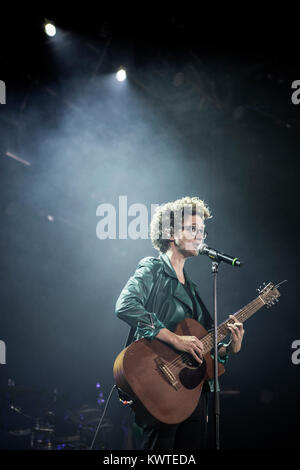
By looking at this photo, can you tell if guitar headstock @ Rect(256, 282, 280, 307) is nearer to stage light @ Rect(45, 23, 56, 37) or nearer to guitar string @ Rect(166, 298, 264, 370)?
guitar string @ Rect(166, 298, 264, 370)

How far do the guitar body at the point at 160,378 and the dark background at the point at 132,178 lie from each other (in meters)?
2.49

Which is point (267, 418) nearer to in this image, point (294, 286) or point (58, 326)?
point (294, 286)

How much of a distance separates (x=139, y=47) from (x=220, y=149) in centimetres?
205

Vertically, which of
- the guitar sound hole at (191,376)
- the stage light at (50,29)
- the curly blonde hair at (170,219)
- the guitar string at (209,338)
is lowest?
the guitar sound hole at (191,376)

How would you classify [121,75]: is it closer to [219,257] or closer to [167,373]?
[219,257]

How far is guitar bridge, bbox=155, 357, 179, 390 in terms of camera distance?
7.36 feet

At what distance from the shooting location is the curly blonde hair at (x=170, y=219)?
303 centimetres

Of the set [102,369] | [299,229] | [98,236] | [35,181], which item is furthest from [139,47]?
[102,369]

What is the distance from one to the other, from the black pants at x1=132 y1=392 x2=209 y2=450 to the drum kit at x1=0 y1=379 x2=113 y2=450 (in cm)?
289

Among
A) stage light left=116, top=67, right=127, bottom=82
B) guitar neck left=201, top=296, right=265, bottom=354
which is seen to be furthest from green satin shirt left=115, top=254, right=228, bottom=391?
stage light left=116, top=67, right=127, bottom=82

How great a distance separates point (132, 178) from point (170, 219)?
2.89 m

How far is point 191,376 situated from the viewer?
2338 mm

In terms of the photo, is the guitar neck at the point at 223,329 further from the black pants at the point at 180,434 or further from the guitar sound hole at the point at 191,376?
the black pants at the point at 180,434

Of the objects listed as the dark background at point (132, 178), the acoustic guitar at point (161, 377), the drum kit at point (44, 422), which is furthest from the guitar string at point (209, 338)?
the drum kit at point (44, 422)
